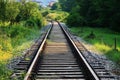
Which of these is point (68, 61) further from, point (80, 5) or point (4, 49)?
point (80, 5)

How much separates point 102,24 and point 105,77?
36552mm

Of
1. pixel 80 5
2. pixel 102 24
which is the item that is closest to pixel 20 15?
pixel 80 5

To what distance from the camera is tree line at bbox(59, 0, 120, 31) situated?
38.7 m

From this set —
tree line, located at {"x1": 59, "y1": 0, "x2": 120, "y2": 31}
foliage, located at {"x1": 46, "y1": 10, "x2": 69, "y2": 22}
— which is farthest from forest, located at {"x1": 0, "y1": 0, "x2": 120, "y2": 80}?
foliage, located at {"x1": 46, "y1": 10, "x2": 69, "y2": 22}

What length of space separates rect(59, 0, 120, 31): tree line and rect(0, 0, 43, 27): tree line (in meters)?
6.50

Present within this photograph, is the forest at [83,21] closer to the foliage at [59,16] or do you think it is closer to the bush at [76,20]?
the bush at [76,20]

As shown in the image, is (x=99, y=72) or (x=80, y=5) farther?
(x=80, y=5)

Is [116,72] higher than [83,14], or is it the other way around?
[116,72]

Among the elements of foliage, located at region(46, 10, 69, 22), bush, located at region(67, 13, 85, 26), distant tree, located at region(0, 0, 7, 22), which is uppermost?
distant tree, located at region(0, 0, 7, 22)

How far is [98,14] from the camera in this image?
4612 centimetres

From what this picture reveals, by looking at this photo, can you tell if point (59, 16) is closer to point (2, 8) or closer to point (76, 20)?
point (76, 20)

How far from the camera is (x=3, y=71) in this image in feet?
33.8

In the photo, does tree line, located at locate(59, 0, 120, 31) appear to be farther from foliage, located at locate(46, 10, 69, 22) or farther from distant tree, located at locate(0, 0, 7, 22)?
foliage, located at locate(46, 10, 69, 22)

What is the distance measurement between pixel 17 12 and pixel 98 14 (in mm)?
11597
